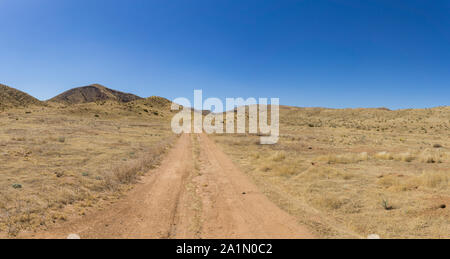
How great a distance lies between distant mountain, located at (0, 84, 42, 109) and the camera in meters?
66.1

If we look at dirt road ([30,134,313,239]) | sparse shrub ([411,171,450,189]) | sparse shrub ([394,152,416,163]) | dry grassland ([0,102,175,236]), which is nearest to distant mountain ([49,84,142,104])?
dry grassland ([0,102,175,236])

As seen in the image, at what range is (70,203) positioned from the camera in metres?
7.76

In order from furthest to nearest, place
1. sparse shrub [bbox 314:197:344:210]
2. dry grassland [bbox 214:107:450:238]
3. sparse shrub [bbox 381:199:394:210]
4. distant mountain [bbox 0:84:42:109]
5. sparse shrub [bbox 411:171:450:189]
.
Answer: distant mountain [bbox 0:84:42:109] → sparse shrub [bbox 411:171:450:189] → sparse shrub [bbox 314:197:344:210] → sparse shrub [bbox 381:199:394:210] → dry grassland [bbox 214:107:450:238]

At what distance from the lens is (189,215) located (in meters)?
7.05

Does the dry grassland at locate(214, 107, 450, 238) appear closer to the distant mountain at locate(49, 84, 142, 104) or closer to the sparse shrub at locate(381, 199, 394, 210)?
the sparse shrub at locate(381, 199, 394, 210)

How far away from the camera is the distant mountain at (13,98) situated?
6612cm

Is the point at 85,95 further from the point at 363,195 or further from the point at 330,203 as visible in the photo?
the point at 363,195

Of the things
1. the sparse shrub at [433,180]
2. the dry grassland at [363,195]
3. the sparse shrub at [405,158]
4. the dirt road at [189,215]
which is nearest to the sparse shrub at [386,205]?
the dry grassland at [363,195]

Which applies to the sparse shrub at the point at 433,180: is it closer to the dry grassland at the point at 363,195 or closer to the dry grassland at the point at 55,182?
the dry grassland at the point at 363,195

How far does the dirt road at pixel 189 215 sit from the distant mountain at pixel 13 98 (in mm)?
78567

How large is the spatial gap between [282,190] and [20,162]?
14.4 metres

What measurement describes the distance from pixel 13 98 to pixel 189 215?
9296 centimetres

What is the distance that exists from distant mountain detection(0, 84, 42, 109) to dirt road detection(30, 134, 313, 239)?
78567mm
